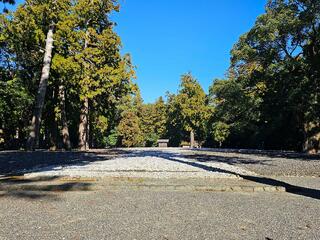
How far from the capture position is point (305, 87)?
22703 millimetres

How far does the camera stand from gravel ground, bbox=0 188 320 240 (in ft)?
12.6

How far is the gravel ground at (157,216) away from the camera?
151 inches

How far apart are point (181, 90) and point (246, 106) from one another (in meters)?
25.6

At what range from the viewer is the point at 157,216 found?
466 cm

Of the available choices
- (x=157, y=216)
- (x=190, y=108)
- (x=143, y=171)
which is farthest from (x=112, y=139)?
(x=157, y=216)

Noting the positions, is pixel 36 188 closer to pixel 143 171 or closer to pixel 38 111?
pixel 143 171

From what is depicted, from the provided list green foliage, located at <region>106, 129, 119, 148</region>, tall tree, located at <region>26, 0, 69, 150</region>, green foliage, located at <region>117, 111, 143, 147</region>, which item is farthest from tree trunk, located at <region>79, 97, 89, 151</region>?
green foliage, located at <region>117, 111, 143, 147</region>

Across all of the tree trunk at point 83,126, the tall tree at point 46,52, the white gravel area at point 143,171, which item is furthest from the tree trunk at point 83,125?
the white gravel area at point 143,171

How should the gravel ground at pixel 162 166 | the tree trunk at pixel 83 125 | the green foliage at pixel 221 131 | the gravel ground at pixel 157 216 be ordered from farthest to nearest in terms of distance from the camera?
1. the green foliage at pixel 221 131
2. the tree trunk at pixel 83 125
3. the gravel ground at pixel 162 166
4. the gravel ground at pixel 157 216

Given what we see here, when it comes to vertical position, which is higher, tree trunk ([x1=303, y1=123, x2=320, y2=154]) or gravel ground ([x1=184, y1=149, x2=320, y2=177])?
tree trunk ([x1=303, y1=123, x2=320, y2=154])

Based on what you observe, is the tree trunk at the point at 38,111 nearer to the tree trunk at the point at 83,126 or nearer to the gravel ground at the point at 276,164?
the tree trunk at the point at 83,126

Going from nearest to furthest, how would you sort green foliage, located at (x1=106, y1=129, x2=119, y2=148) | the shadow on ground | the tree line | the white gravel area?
the shadow on ground, the white gravel area, the tree line, green foliage, located at (x1=106, y1=129, x2=119, y2=148)

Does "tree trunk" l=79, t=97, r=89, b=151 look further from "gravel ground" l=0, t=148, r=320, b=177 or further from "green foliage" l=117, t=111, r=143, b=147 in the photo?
"green foliage" l=117, t=111, r=143, b=147

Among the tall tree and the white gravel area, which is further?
the tall tree
